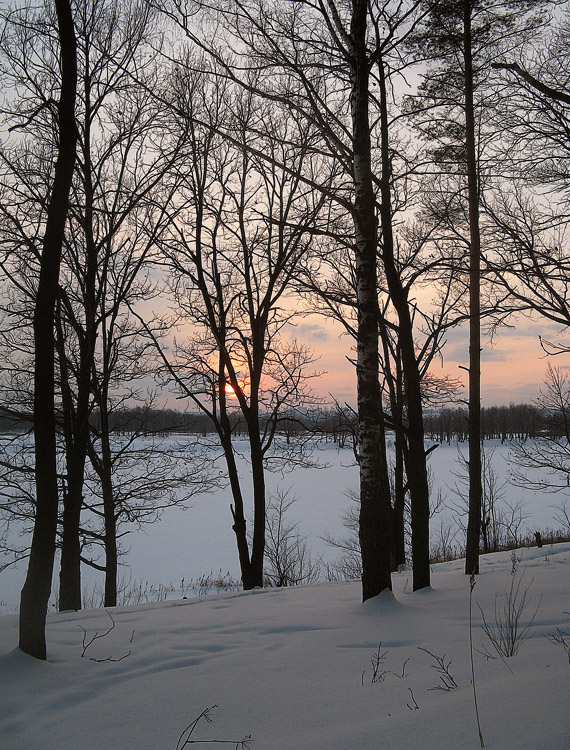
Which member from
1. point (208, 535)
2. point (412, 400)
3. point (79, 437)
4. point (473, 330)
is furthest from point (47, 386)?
point (208, 535)

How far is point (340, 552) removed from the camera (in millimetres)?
28031

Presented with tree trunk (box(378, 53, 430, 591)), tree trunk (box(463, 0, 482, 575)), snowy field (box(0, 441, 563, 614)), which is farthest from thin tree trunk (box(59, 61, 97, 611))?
tree trunk (box(463, 0, 482, 575))

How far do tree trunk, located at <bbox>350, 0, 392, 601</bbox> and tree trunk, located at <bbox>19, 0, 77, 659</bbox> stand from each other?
3325mm

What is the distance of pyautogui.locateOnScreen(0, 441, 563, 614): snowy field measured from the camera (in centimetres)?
1970

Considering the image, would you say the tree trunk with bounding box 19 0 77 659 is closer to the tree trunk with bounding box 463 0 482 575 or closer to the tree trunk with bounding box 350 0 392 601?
the tree trunk with bounding box 350 0 392 601

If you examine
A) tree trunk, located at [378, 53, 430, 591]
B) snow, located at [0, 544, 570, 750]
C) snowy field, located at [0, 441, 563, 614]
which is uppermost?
tree trunk, located at [378, 53, 430, 591]

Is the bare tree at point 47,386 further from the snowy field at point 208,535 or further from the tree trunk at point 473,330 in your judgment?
the snowy field at point 208,535

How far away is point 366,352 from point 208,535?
2494cm

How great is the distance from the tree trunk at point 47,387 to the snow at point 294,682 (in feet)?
1.28

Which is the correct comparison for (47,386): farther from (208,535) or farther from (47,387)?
(208,535)

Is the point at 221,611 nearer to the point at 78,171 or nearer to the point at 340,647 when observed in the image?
the point at 340,647

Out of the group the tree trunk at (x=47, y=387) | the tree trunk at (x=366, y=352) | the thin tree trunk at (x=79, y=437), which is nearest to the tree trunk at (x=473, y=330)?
the tree trunk at (x=366, y=352)

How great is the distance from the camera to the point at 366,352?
616 cm

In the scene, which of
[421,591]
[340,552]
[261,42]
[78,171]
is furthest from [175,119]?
[340,552]
